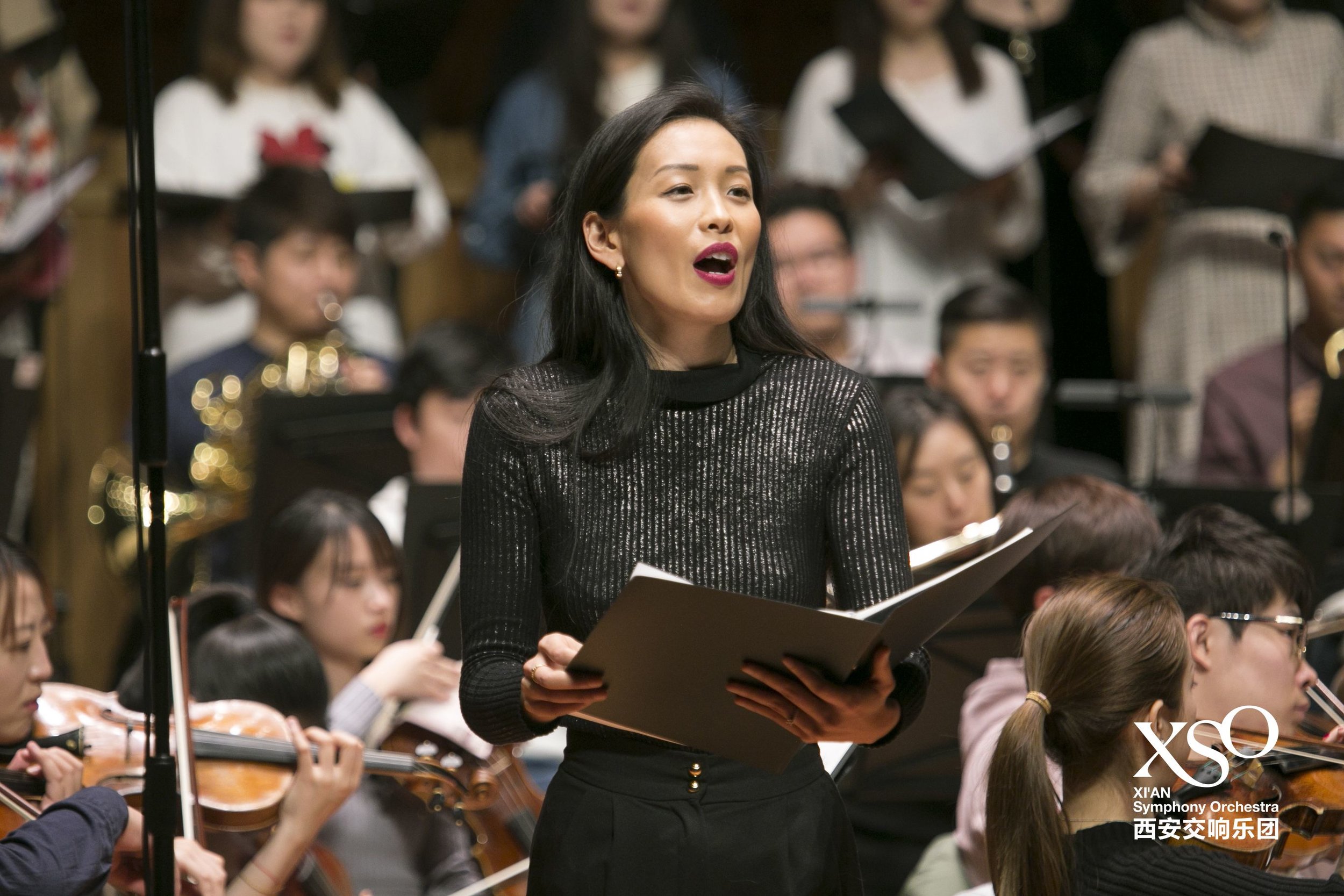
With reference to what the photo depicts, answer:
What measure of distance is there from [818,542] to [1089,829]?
427mm

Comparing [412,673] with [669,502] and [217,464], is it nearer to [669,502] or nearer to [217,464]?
[669,502]

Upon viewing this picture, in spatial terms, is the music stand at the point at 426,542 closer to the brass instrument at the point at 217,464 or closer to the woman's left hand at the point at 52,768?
the woman's left hand at the point at 52,768

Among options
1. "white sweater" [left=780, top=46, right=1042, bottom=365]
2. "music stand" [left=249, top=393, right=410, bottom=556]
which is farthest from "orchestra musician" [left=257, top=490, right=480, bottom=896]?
"white sweater" [left=780, top=46, right=1042, bottom=365]

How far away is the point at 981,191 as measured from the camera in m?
4.33

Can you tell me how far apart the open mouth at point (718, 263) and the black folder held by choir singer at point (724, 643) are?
39cm

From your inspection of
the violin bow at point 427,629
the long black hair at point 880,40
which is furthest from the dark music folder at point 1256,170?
the violin bow at point 427,629

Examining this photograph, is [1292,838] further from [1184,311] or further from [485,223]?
[485,223]

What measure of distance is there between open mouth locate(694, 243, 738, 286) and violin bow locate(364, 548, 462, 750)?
1011mm

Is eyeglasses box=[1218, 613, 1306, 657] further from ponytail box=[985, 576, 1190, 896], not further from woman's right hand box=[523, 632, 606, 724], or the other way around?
→ woman's right hand box=[523, 632, 606, 724]

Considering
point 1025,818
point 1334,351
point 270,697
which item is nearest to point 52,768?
point 270,697

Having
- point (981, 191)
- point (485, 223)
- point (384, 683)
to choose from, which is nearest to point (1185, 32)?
point (981, 191)

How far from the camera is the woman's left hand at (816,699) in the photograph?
1.38 m

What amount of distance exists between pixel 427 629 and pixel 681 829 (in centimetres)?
122

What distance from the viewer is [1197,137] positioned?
425cm
